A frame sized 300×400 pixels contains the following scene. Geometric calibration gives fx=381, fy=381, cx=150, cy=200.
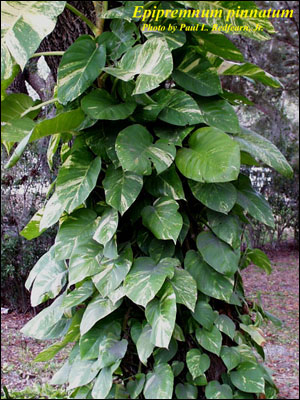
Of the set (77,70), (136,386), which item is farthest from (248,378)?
(77,70)

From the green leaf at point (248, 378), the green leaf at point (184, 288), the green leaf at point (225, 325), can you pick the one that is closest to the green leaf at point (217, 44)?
the green leaf at point (184, 288)

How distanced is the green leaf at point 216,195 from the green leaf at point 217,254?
92 mm

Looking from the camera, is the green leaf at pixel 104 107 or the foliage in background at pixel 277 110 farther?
the foliage in background at pixel 277 110

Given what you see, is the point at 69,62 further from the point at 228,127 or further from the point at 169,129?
the point at 228,127

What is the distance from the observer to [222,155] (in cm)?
87

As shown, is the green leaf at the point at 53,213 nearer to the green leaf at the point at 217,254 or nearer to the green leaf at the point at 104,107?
the green leaf at the point at 104,107

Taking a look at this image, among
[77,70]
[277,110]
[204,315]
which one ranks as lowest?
[204,315]

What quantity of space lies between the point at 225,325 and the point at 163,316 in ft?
0.72

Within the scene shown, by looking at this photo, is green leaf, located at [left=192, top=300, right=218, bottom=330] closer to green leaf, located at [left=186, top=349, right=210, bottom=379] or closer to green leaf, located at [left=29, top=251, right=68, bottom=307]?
green leaf, located at [left=186, top=349, right=210, bottom=379]

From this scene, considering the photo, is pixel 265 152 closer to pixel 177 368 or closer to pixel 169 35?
pixel 169 35

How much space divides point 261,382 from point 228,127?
657 millimetres

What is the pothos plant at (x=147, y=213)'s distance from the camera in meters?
0.88

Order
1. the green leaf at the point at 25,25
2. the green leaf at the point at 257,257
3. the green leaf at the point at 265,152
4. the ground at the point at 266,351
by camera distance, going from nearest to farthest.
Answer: the green leaf at the point at 25,25
the green leaf at the point at 265,152
the green leaf at the point at 257,257
the ground at the point at 266,351

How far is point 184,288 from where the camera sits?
2.96 feet
